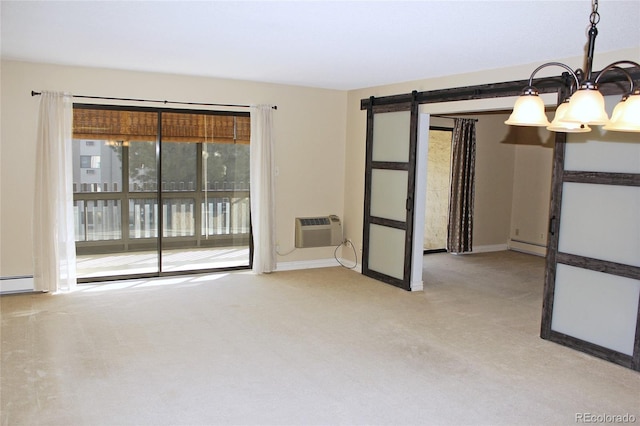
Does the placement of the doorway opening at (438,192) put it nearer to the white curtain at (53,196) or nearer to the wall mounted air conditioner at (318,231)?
the wall mounted air conditioner at (318,231)

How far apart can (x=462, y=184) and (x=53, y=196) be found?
590 cm

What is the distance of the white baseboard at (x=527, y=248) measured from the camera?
326 inches

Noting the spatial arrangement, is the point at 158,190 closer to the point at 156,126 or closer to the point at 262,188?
the point at 156,126

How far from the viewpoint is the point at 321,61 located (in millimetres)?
4910

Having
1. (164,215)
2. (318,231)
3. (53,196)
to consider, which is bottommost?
(318,231)

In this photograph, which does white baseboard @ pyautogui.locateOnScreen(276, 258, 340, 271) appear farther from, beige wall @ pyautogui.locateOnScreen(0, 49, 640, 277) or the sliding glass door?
the sliding glass door

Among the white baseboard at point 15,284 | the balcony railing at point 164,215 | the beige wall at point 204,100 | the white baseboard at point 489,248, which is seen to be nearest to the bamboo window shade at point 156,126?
the beige wall at point 204,100

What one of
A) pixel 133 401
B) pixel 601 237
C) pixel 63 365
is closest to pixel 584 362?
pixel 601 237

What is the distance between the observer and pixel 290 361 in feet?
12.8

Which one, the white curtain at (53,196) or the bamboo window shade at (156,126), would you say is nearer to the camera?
the white curtain at (53,196)

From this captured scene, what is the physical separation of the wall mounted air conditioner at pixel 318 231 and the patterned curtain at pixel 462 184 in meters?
2.15

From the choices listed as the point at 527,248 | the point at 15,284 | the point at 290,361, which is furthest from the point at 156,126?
the point at 527,248

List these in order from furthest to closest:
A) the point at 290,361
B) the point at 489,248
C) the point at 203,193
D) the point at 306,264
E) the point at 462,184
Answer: the point at 489,248
the point at 462,184
the point at 306,264
the point at 203,193
the point at 290,361

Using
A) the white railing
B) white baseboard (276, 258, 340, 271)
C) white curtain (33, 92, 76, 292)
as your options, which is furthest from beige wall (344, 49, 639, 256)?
white curtain (33, 92, 76, 292)
